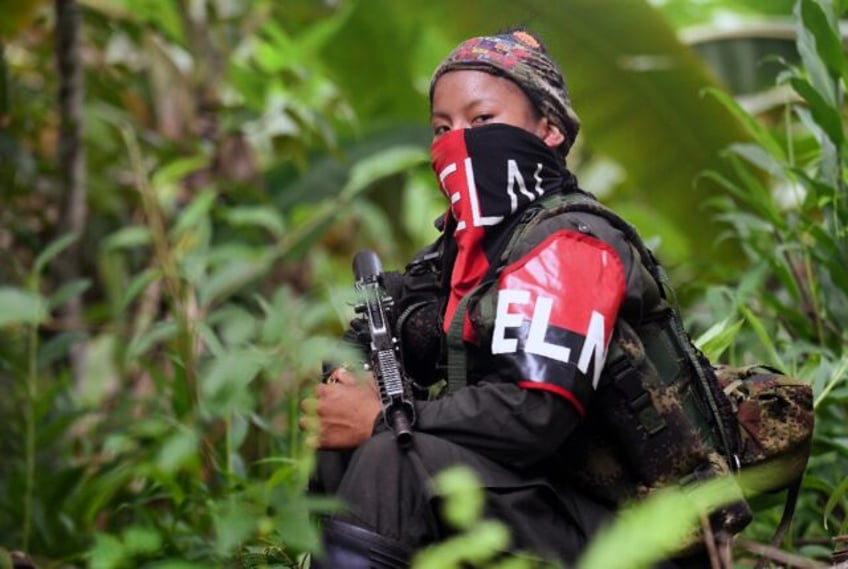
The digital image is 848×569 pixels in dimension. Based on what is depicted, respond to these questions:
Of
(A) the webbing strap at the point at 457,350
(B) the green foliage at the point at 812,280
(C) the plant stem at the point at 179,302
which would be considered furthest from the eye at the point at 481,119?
(C) the plant stem at the point at 179,302

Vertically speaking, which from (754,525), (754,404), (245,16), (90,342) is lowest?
(754,525)

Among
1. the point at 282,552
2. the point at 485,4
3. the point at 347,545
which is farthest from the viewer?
the point at 485,4

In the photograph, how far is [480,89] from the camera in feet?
7.57

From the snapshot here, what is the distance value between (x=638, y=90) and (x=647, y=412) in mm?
3108

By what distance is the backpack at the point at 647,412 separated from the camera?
2148 mm

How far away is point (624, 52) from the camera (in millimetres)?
4945

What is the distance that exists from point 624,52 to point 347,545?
132 inches

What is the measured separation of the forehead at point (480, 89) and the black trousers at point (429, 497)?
648mm

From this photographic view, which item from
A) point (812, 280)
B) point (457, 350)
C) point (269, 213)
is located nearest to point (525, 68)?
point (457, 350)

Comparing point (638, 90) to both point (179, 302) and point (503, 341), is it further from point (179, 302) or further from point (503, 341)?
point (503, 341)

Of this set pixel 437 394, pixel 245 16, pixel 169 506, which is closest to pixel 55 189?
pixel 245 16

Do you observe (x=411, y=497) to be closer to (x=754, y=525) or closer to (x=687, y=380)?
(x=687, y=380)

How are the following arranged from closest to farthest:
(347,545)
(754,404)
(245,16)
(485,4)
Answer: (347,545), (754,404), (485,4), (245,16)

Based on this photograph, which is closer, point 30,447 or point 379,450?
point 379,450
